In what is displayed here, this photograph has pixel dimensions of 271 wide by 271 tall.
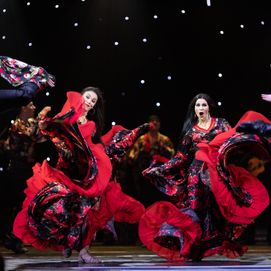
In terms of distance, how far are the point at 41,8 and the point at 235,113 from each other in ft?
8.45

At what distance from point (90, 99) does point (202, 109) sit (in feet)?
3.06

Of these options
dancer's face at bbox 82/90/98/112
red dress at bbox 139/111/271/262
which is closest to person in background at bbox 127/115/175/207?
red dress at bbox 139/111/271/262

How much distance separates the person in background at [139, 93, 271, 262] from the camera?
Result: 5680 millimetres

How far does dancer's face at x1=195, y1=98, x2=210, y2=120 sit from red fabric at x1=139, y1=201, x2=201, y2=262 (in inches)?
31.6

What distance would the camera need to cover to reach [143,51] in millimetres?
8688

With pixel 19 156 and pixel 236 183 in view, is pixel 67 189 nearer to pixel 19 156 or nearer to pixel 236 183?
pixel 236 183

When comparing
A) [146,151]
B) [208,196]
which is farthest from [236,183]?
[146,151]

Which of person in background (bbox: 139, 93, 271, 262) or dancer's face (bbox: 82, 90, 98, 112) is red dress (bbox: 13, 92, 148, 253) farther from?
person in background (bbox: 139, 93, 271, 262)

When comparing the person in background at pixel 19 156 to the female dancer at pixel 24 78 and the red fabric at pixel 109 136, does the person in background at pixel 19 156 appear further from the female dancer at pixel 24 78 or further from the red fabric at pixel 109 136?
the female dancer at pixel 24 78

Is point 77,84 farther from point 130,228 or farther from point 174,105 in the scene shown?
point 130,228

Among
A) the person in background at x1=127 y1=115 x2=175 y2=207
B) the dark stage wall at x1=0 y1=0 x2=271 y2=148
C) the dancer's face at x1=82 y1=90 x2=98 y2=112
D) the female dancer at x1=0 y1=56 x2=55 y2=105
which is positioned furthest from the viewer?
the dark stage wall at x1=0 y1=0 x2=271 y2=148

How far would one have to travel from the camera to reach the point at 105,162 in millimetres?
5656

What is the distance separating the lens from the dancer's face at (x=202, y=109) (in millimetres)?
6082

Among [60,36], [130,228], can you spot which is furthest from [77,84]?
[130,228]
